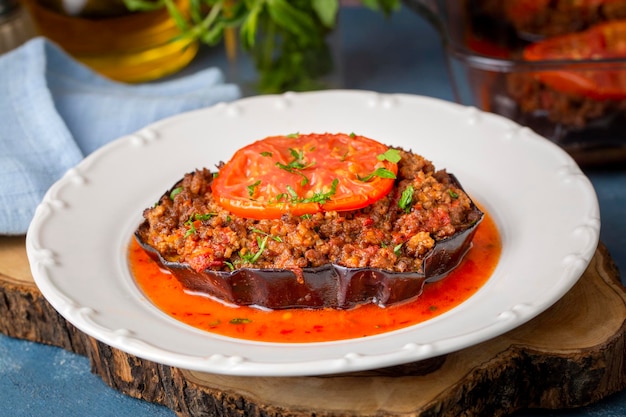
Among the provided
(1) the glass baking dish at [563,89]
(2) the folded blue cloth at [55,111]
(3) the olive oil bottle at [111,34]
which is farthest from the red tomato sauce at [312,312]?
(3) the olive oil bottle at [111,34]

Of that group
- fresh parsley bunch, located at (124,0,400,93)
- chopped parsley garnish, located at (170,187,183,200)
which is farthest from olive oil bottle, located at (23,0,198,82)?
chopped parsley garnish, located at (170,187,183,200)

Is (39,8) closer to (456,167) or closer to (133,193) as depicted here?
(133,193)

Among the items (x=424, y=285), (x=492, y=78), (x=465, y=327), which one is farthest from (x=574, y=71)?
(x=465, y=327)

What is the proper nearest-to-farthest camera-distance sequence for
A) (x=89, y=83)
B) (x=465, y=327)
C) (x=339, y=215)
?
(x=465, y=327) → (x=339, y=215) → (x=89, y=83)

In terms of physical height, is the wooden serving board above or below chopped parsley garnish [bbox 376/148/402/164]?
below

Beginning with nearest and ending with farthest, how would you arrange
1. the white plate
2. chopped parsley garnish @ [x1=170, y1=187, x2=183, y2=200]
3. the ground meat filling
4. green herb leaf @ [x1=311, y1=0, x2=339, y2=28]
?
the white plate → the ground meat filling → chopped parsley garnish @ [x1=170, y1=187, x2=183, y2=200] → green herb leaf @ [x1=311, y1=0, x2=339, y2=28]

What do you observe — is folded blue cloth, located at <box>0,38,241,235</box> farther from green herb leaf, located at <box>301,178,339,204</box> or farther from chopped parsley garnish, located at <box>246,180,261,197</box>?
green herb leaf, located at <box>301,178,339,204</box>

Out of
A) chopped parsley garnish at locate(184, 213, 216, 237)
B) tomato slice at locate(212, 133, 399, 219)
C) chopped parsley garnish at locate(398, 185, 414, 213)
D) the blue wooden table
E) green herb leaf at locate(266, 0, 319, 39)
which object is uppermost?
tomato slice at locate(212, 133, 399, 219)
